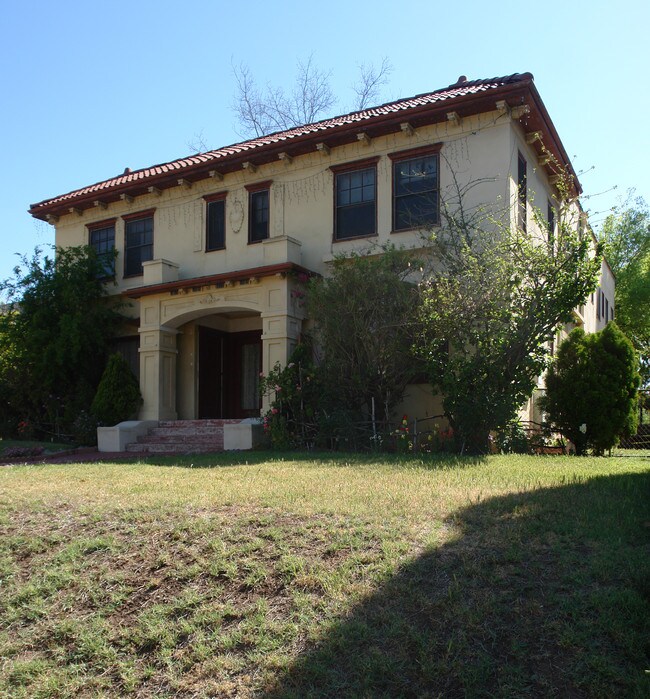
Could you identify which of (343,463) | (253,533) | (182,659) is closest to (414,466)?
(343,463)

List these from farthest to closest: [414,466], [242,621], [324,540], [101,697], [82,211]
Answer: [82,211] → [414,466] → [324,540] → [242,621] → [101,697]

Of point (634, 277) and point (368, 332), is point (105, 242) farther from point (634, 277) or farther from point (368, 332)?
point (634, 277)

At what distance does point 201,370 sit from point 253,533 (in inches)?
444

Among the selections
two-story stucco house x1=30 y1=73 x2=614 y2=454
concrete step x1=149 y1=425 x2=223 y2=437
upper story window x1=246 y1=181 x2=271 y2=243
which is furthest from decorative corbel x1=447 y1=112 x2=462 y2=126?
concrete step x1=149 y1=425 x2=223 y2=437

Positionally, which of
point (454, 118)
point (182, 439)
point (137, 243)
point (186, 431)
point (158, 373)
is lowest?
point (182, 439)

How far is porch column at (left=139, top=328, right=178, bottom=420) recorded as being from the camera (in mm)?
15336

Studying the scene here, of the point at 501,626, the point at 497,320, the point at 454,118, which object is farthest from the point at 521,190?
the point at 501,626

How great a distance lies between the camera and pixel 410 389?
13102mm

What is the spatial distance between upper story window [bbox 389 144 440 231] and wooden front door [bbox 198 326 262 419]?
506 cm

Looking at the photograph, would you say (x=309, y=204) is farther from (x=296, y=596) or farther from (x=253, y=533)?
(x=296, y=596)

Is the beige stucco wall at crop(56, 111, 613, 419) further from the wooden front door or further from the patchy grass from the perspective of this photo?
the patchy grass

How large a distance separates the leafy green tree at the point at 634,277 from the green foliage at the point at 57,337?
73.3 ft

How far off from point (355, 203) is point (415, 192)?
1.42 metres

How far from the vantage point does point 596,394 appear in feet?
38.7
